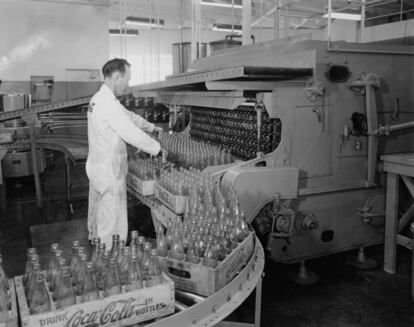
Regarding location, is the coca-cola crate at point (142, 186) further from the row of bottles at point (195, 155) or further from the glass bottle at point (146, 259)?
the glass bottle at point (146, 259)

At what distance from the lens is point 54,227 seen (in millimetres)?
5176

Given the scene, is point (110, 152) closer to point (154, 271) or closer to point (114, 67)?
point (114, 67)

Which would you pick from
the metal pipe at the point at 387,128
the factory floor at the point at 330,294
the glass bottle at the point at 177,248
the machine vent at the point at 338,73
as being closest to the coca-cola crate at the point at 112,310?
the glass bottle at the point at 177,248

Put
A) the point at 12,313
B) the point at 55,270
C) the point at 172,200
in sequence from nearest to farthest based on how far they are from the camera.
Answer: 1. the point at 12,313
2. the point at 55,270
3. the point at 172,200

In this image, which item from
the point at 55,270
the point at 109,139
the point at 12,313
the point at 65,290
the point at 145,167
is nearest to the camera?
the point at 12,313

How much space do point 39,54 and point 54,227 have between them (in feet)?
18.2

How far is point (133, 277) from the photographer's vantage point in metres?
1.75

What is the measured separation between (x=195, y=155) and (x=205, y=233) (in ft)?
6.83

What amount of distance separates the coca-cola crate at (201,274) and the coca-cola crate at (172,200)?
1.13 meters

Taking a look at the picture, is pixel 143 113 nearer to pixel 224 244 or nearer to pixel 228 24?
pixel 224 244

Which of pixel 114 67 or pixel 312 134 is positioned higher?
pixel 114 67

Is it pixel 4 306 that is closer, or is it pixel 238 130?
pixel 4 306

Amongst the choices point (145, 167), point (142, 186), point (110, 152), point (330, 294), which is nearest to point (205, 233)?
point (142, 186)

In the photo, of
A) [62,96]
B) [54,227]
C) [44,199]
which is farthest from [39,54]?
[54,227]
